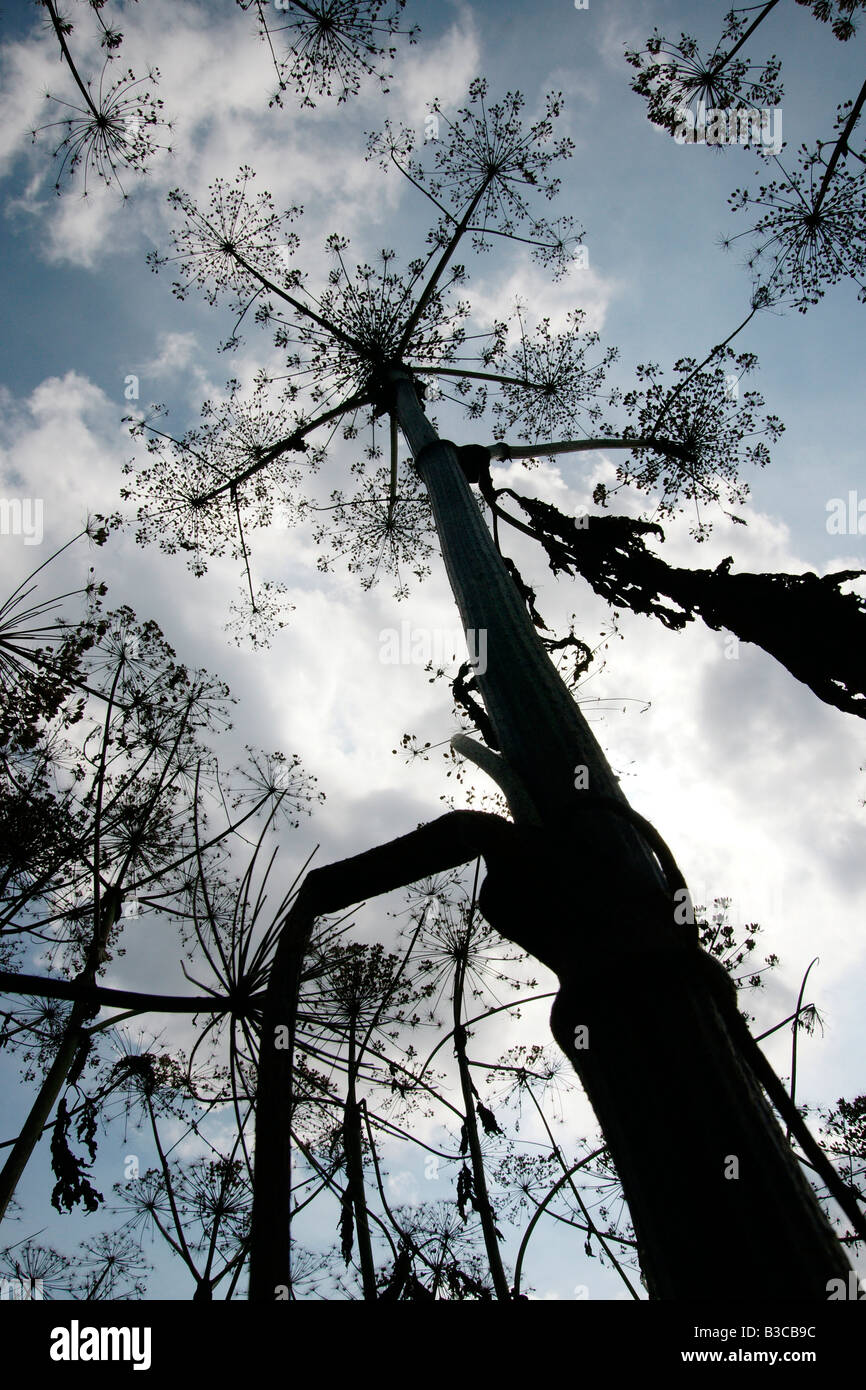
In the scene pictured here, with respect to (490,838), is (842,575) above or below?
above

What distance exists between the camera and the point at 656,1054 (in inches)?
53.9

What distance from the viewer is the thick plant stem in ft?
3.73

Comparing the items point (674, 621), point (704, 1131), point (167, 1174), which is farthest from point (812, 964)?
point (167, 1174)

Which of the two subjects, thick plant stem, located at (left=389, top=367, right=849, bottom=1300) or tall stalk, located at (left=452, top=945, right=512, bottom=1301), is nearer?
thick plant stem, located at (left=389, top=367, right=849, bottom=1300)

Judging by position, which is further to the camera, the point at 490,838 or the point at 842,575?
the point at 842,575

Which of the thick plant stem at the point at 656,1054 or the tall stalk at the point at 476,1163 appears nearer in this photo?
the thick plant stem at the point at 656,1054

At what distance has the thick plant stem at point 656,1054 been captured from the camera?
44.7 inches

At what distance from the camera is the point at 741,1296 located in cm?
110

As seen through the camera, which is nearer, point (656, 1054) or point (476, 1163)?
point (656, 1054)

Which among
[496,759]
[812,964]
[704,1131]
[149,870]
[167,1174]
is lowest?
[167,1174]
